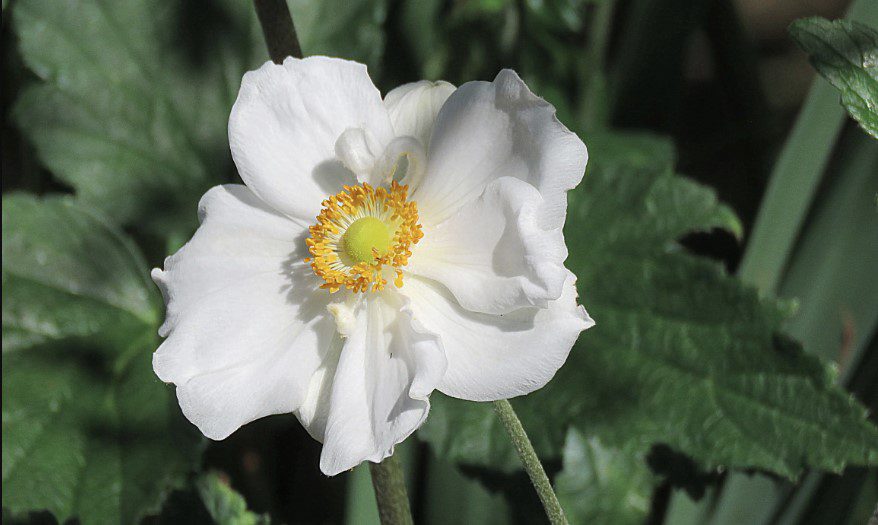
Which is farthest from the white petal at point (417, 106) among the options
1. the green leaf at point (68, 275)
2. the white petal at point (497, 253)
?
the green leaf at point (68, 275)

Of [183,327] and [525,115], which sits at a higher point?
[525,115]

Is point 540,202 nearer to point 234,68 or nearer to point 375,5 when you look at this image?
point 375,5

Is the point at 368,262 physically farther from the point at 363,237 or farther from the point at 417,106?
the point at 417,106

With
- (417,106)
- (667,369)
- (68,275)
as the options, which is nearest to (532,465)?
(417,106)

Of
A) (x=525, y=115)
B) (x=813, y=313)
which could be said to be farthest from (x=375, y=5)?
(x=813, y=313)

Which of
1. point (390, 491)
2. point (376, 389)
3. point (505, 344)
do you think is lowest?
point (390, 491)

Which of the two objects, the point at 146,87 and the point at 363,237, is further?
the point at 146,87

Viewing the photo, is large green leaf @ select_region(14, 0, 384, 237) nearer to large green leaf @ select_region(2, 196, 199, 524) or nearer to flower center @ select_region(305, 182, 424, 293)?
large green leaf @ select_region(2, 196, 199, 524)
